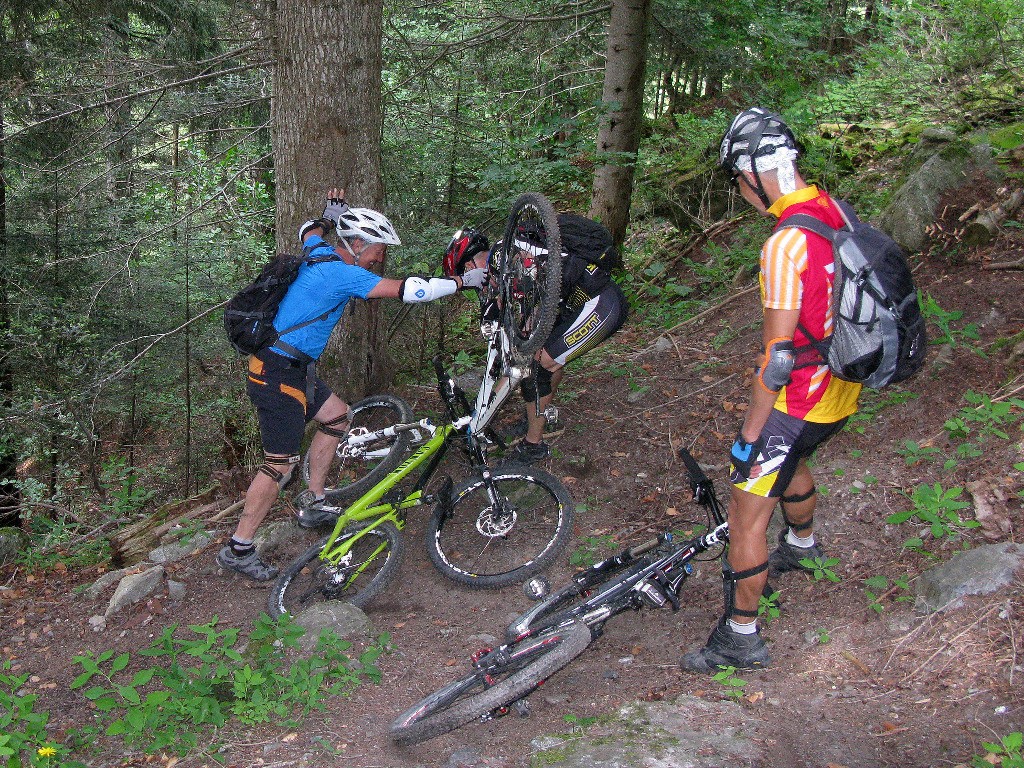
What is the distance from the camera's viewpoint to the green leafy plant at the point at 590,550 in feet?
17.9

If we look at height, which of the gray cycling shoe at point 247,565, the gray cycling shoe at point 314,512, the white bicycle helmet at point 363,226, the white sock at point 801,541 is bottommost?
the gray cycling shoe at point 247,565

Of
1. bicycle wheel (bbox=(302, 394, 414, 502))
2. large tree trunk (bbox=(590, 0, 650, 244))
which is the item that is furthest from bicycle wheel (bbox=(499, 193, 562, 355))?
large tree trunk (bbox=(590, 0, 650, 244))

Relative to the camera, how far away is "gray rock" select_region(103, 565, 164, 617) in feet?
19.7

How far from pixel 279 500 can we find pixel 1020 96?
29.6ft

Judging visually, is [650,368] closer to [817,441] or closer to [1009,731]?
[817,441]

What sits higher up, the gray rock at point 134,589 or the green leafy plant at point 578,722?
the green leafy plant at point 578,722

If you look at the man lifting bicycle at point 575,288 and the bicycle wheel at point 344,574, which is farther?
the man lifting bicycle at point 575,288

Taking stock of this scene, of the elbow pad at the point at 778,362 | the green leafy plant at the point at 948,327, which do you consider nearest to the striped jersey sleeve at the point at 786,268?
the elbow pad at the point at 778,362

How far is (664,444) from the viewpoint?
6434 mm

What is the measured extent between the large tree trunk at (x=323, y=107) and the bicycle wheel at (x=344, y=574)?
8.69 feet

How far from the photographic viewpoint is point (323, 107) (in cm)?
620

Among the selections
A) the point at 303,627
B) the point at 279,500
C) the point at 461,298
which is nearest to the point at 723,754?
the point at 303,627

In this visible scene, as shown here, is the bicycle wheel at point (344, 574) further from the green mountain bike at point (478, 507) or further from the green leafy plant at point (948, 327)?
the green leafy plant at point (948, 327)

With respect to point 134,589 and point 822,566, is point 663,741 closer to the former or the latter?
point 822,566
